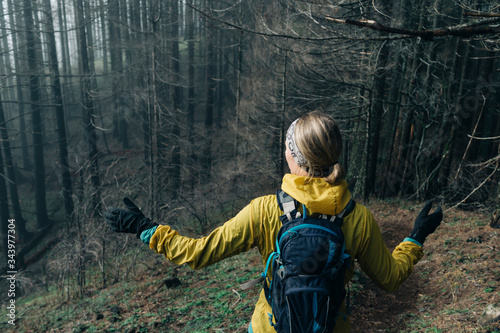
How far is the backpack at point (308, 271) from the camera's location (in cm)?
165

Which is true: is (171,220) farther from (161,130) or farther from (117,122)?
(117,122)

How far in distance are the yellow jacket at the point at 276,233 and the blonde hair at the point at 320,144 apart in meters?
0.07

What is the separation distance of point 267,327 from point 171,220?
9.67 m

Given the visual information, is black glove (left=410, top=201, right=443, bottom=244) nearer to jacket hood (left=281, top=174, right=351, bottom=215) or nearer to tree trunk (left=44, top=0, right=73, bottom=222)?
jacket hood (left=281, top=174, right=351, bottom=215)

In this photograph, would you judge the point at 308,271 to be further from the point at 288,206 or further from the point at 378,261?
the point at 378,261

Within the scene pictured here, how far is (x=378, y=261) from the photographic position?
74.1 inches

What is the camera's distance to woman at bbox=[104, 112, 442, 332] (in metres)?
1.75

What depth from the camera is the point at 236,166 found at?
18.2 metres

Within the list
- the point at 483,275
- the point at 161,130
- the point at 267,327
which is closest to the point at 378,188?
the point at 483,275

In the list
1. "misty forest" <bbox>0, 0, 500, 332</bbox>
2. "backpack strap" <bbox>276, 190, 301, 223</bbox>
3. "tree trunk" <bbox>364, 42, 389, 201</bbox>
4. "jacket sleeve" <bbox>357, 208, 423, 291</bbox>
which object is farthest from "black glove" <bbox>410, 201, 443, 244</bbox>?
"tree trunk" <bbox>364, 42, 389, 201</bbox>

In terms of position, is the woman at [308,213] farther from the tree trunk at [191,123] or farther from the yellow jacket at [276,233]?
the tree trunk at [191,123]

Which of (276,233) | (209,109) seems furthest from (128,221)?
(209,109)

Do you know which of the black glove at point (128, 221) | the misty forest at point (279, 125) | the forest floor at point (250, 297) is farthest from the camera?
the misty forest at point (279, 125)

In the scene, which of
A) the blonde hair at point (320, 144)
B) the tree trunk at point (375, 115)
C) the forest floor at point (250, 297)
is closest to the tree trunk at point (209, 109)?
the tree trunk at point (375, 115)
